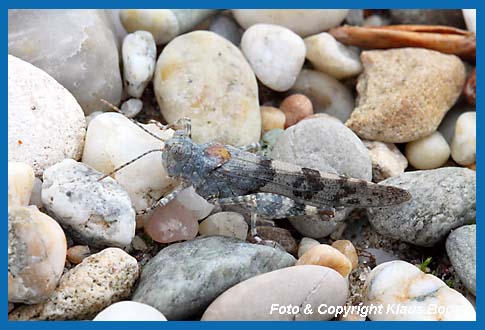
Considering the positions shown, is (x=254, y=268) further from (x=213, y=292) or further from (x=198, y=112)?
(x=198, y=112)

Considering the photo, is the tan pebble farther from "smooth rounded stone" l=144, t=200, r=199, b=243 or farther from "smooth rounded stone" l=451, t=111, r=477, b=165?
"smooth rounded stone" l=451, t=111, r=477, b=165

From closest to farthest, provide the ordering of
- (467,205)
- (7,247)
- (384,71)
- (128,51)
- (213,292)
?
1. (7,247)
2. (213,292)
3. (467,205)
4. (128,51)
5. (384,71)

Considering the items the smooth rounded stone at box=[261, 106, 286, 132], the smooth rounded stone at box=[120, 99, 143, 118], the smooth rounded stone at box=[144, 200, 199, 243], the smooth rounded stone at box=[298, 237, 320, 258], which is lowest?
the smooth rounded stone at box=[298, 237, 320, 258]

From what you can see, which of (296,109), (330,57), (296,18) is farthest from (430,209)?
Answer: (296,18)

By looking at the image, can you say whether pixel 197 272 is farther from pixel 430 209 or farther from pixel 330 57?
pixel 330 57

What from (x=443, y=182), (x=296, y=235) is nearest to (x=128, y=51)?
(x=296, y=235)

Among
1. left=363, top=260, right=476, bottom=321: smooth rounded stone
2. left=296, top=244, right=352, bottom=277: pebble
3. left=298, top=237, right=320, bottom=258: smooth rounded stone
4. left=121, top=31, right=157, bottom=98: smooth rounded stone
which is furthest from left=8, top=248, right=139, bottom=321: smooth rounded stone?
left=121, top=31, right=157, bottom=98: smooth rounded stone
